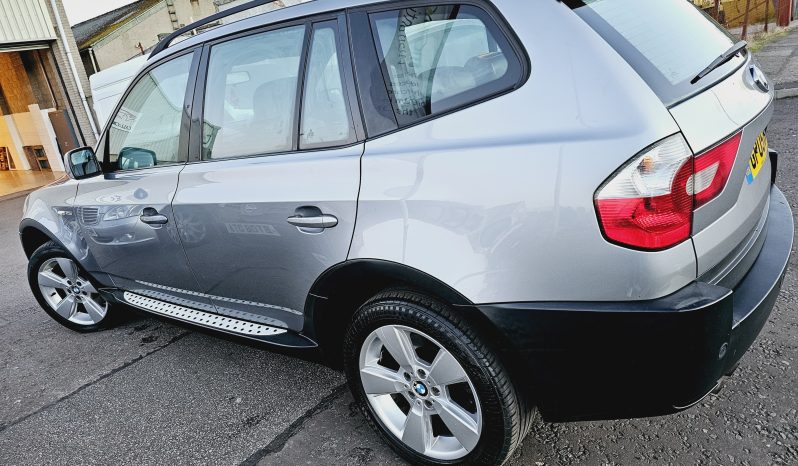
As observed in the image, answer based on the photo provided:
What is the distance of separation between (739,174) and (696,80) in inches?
12.4

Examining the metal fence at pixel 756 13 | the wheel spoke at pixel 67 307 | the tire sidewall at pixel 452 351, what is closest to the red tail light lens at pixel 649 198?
the tire sidewall at pixel 452 351

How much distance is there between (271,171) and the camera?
2.16 meters

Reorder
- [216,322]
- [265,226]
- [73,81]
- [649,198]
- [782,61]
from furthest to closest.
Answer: [73,81]
[782,61]
[216,322]
[265,226]
[649,198]

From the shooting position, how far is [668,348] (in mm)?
1491

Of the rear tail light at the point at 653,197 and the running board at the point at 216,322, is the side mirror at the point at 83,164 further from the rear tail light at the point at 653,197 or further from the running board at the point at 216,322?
the rear tail light at the point at 653,197

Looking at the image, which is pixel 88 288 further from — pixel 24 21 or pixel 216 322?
pixel 24 21

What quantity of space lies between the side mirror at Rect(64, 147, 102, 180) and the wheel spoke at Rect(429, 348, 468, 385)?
234cm

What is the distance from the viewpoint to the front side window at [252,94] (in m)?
2.19

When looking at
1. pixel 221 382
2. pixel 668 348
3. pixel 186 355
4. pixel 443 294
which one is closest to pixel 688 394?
pixel 668 348

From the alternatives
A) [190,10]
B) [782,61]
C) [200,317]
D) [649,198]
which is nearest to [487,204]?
[649,198]

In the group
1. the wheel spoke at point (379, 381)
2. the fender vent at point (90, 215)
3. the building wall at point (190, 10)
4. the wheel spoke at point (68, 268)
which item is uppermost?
the building wall at point (190, 10)

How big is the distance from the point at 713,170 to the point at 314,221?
4.27 feet

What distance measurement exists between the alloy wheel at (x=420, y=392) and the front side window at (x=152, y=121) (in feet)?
4.61

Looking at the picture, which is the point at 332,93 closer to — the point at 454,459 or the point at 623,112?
the point at 623,112
